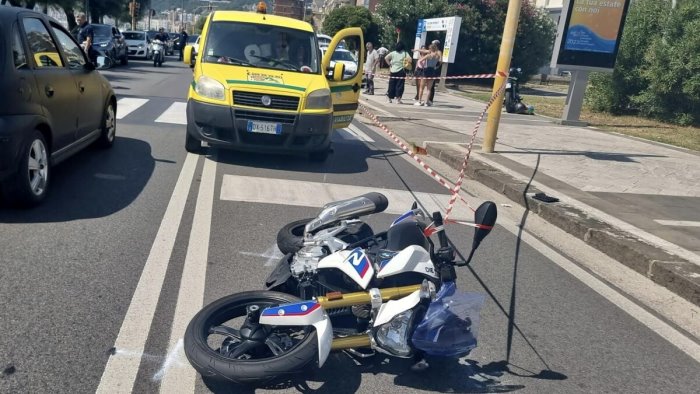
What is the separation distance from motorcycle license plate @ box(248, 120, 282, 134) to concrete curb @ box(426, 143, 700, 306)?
9.85 feet

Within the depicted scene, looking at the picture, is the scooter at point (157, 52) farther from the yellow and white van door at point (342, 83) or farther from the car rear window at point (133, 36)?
the yellow and white van door at point (342, 83)

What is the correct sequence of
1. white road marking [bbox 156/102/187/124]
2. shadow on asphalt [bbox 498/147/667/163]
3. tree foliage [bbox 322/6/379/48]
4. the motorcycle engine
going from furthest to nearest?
tree foliage [bbox 322/6/379/48]
white road marking [bbox 156/102/187/124]
shadow on asphalt [bbox 498/147/667/163]
the motorcycle engine

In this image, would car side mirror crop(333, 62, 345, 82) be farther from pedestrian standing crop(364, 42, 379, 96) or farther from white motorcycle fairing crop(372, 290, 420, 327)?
pedestrian standing crop(364, 42, 379, 96)

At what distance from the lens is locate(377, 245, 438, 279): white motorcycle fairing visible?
11.1 ft

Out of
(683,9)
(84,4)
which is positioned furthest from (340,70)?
(84,4)

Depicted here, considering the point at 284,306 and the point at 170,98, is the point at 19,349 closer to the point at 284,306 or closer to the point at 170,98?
the point at 284,306

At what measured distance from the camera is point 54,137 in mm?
6223

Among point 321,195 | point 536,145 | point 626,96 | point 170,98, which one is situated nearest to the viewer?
point 321,195

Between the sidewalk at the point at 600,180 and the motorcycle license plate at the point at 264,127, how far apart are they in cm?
298

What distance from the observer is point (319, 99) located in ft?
29.0

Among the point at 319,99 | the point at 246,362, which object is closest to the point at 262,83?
the point at 319,99

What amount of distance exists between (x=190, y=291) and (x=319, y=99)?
16.3ft

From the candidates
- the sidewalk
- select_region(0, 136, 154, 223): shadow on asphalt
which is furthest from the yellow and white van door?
select_region(0, 136, 154, 223): shadow on asphalt

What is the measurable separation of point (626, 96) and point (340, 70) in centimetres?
1268
